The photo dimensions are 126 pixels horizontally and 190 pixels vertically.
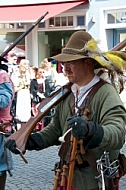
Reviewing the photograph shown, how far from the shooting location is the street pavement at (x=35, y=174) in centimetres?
557

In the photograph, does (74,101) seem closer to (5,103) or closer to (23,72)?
(5,103)

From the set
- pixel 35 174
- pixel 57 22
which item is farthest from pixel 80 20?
pixel 35 174

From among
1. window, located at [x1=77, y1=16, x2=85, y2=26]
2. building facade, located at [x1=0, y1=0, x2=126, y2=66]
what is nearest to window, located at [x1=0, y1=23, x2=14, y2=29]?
building facade, located at [x1=0, y1=0, x2=126, y2=66]

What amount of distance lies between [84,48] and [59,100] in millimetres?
363

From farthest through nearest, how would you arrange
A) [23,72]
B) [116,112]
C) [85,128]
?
[23,72], [116,112], [85,128]

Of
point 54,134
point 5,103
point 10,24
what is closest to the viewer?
point 54,134

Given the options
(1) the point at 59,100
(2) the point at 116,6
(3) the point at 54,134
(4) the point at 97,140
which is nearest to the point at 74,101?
(1) the point at 59,100

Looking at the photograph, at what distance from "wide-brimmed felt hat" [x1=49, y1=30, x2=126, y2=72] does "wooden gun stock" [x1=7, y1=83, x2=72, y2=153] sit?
0.79ft

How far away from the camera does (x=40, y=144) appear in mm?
2961

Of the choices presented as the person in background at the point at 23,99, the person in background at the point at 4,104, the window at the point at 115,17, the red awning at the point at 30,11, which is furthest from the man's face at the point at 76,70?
the window at the point at 115,17

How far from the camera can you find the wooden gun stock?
2.72 m

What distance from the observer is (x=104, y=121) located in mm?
2613

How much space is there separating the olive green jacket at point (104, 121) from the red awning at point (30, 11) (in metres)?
9.34

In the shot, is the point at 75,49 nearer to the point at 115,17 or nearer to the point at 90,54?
the point at 90,54
